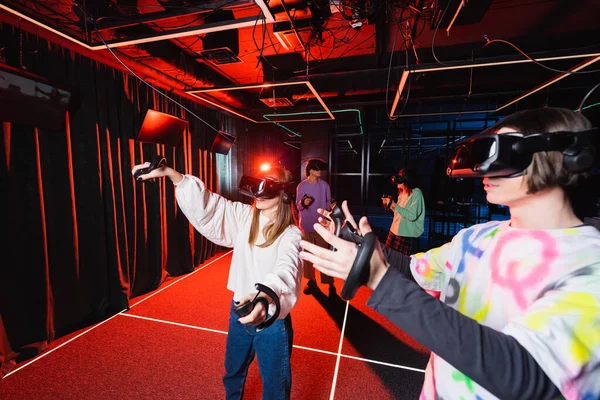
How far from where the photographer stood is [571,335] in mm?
479

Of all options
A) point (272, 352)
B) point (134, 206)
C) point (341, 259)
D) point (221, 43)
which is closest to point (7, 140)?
point (134, 206)

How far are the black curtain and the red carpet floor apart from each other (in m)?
0.35

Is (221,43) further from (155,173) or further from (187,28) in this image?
(155,173)

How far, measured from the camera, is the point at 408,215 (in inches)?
132

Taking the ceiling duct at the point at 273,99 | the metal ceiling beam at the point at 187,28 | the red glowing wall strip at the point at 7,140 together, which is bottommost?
the red glowing wall strip at the point at 7,140

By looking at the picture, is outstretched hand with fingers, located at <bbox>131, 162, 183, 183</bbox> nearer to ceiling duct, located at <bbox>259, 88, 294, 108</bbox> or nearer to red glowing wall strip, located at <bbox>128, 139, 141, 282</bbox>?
red glowing wall strip, located at <bbox>128, 139, 141, 282</bbox>

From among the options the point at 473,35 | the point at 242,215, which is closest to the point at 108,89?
the point at 242,215

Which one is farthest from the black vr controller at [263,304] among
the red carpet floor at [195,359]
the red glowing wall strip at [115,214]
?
the red glowing wall strip at [115,214]

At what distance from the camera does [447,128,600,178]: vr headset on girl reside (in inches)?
23.7

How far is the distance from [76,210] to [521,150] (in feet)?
12.5

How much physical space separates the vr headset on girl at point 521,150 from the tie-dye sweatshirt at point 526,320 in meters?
0.18

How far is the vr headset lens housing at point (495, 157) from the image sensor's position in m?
0.66

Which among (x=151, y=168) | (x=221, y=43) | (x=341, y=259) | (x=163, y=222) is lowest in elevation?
(x=163, y=222)

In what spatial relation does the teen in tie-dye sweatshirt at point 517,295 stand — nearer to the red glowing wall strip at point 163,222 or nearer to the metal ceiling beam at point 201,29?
the metal ceiling beam at point 201,29
